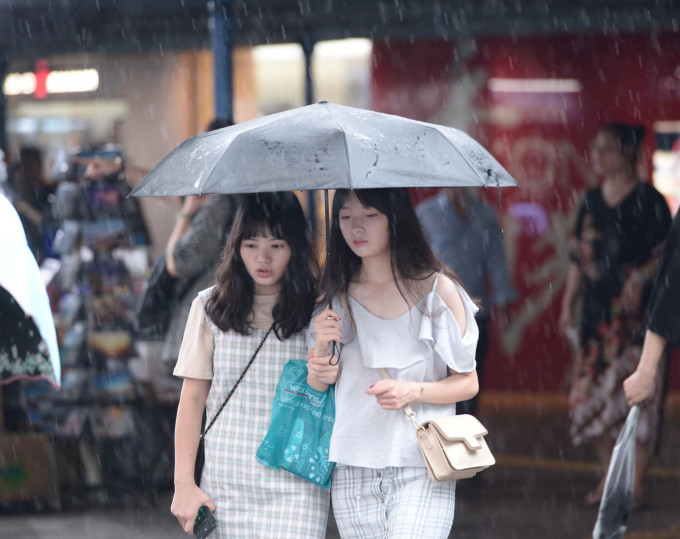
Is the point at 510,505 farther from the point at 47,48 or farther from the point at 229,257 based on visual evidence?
the point at 47,48

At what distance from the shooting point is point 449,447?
340 centimetres

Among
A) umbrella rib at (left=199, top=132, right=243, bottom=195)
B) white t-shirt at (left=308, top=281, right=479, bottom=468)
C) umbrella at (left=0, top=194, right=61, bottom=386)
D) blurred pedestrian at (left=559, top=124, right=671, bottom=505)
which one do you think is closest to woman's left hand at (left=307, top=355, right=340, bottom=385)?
white t-shirt at (left=308, top=281, right=479, bottom=468)

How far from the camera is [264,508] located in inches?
140

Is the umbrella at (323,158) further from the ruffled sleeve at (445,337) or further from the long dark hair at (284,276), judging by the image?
the ruffled sleeve at (445,337)

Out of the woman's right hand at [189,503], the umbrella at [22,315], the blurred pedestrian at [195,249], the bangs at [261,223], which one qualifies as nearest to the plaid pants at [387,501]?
the woman's right hand at [189,503]

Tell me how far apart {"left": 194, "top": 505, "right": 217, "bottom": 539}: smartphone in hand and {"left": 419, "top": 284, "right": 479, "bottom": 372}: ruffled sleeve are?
824 millimetres

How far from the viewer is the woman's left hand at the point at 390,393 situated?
3.42 meters

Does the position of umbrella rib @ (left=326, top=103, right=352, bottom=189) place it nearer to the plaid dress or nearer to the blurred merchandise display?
the plaid dress

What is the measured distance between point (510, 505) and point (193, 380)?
3702 mm

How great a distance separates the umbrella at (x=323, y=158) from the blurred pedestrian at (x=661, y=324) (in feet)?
4.13

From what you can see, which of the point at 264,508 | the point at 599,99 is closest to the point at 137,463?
the point at 264,508

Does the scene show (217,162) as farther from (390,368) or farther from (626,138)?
(626,138)

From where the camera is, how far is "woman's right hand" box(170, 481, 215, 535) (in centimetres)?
358

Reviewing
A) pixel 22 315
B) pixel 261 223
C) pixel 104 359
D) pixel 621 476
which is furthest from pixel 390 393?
pixel 104 359
